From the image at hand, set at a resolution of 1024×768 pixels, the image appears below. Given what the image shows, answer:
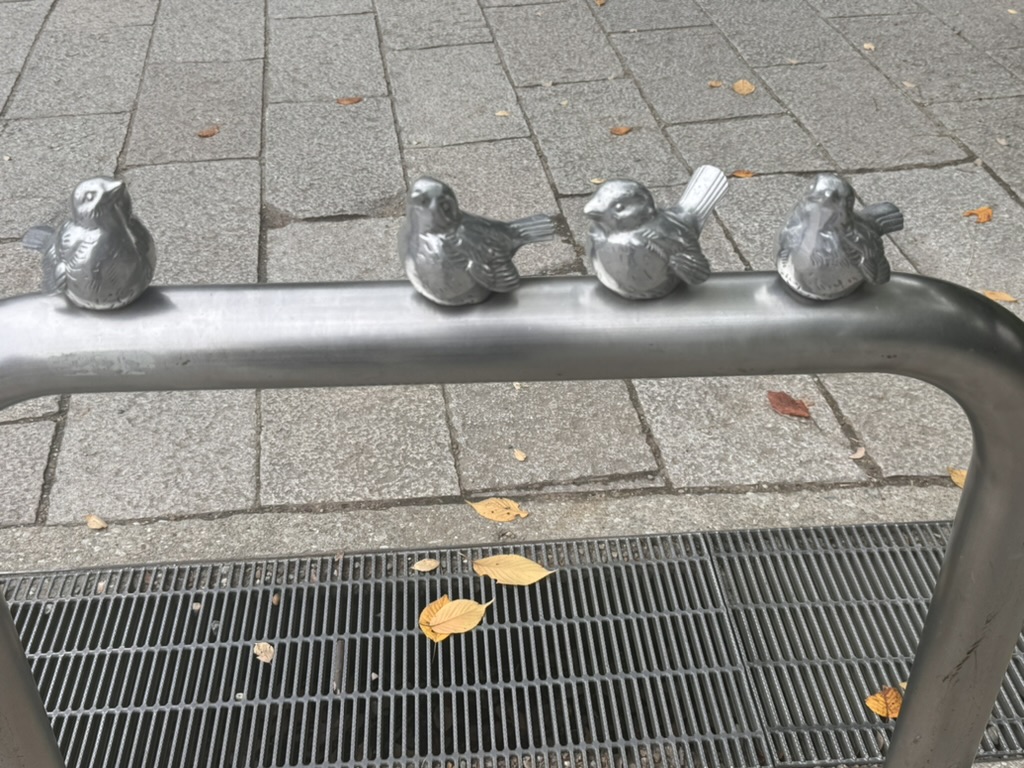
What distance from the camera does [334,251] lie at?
11.3 feet

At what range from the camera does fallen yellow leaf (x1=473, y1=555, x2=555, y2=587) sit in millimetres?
2291

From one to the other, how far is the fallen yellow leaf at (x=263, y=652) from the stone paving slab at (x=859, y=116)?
9.56 feet

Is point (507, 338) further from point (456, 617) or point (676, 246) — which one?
point (456, 617)

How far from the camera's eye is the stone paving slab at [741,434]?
2.60 m

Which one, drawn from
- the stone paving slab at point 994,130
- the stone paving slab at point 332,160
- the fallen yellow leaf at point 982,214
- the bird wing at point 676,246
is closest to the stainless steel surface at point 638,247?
the bird wing at point 676,246

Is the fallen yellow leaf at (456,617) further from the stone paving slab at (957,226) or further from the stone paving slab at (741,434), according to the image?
the stone paving slab at (957,226)

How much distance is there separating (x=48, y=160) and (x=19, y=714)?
10.8 ft

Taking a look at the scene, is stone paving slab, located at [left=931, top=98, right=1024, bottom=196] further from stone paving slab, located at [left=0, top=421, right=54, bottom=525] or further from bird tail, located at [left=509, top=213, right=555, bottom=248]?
stone paving slab, located at [left=0, top=421, right=54, bottom=525]

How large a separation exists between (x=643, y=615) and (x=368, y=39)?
3.75m

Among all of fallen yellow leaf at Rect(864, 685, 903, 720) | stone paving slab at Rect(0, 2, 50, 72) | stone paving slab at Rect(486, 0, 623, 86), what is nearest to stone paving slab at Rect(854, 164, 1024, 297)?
stone paving slab at Rect(486, 0, 623, 86)

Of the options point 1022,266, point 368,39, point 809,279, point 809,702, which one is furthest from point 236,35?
point 809,279

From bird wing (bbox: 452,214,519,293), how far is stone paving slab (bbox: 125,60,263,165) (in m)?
3.22

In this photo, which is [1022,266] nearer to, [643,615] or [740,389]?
[740,389]

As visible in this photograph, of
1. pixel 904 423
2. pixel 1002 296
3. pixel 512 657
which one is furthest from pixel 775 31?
pixel 512 657
